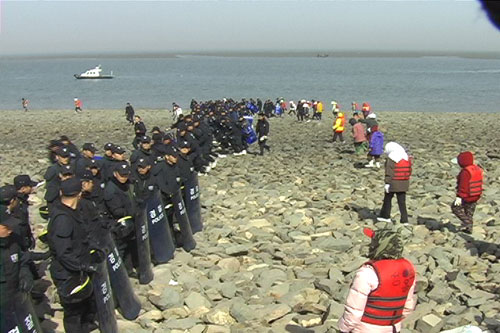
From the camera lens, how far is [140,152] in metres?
10.3

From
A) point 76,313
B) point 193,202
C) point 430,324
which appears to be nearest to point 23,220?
point 76,313

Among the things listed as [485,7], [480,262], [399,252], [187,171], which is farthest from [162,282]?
[485,7]

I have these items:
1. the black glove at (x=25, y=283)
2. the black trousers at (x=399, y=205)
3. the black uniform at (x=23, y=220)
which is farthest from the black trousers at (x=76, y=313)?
the black trousers at (x=399, y=205)

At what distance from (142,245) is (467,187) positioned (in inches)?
235

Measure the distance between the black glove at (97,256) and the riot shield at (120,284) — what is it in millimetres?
519

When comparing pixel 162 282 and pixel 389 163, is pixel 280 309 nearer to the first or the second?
pixel 162 282

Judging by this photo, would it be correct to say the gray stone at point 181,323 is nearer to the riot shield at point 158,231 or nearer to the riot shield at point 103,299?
the riot shield at point 103,299

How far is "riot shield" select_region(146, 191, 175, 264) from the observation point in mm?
8195

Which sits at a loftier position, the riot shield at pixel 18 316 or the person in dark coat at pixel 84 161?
the person in dark coat at pixel 84 161

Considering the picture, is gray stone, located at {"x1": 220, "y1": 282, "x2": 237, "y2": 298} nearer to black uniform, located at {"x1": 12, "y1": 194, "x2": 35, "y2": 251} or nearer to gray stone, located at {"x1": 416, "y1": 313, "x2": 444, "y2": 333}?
gray stone, located at {"x1": 416, "y1": 313, "x2": 444, "y2": 333}

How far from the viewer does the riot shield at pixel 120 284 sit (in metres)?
6.37

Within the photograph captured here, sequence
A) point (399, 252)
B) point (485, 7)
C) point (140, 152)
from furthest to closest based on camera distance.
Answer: point (140, 152), point (399, 252), point (485, 7)

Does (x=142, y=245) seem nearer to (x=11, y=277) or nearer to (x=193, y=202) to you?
(x=11, y=277)

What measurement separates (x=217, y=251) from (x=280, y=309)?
273cm
